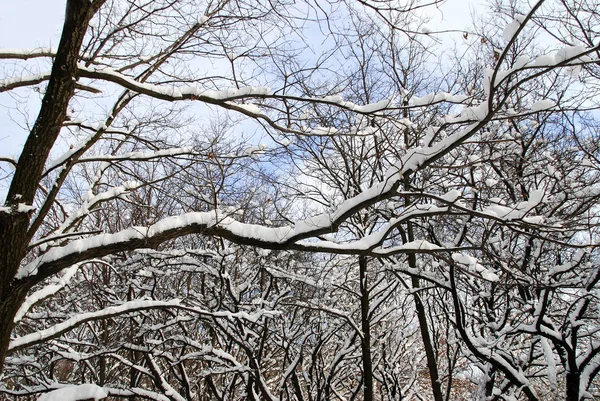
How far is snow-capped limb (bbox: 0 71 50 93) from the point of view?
3555 mm

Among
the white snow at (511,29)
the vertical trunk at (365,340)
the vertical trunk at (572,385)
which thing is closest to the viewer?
the white snow at (511,29)

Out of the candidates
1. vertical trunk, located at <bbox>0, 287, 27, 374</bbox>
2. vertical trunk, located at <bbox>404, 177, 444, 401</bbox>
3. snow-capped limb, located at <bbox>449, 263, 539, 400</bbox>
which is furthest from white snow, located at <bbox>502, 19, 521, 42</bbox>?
vertical trunk, located at <bbox>404, 177, 444, 401</bbox>

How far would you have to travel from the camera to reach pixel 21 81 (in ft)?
11.9

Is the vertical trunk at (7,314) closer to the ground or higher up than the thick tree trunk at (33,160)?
closer to the ground

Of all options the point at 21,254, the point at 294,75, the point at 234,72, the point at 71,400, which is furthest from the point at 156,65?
the point at 71,400

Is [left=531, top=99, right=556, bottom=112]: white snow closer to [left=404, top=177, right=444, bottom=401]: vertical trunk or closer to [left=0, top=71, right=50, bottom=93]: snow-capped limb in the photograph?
[left=404, top=177, right=444, bottom=401]: vertical trunk

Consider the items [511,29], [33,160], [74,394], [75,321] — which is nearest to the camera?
[511,29]

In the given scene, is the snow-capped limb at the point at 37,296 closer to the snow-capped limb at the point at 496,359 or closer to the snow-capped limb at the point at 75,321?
the snow-capped limb at the point at 75,321

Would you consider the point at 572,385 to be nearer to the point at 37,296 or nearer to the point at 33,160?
the point at 37,296

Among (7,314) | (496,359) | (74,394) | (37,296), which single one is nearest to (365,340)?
(496,359)

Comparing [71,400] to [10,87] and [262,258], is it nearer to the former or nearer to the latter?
[10,87]

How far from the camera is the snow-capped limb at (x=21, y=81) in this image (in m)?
3.55

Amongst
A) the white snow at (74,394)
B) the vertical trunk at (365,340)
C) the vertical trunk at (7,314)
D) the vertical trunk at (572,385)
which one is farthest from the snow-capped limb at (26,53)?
the vertical trunk at (572,385)

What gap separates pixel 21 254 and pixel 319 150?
13.9 feet
